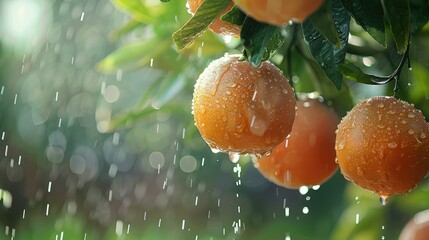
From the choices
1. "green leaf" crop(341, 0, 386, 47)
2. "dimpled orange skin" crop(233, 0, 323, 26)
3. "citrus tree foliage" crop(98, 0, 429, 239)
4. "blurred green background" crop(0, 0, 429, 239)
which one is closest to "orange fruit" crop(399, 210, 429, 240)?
"citrus tree foliage" crop(98, 0, 429, 239)

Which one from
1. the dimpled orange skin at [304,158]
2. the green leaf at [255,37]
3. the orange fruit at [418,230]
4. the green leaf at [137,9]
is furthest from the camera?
the green leaf at [137,9]

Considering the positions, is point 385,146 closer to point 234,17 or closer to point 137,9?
point 234,17

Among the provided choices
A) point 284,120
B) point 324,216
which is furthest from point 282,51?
point 324,216

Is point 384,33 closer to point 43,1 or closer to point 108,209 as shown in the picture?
point 43,1

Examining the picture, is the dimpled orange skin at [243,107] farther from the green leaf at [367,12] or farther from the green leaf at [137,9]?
the green leaf at [137,9]

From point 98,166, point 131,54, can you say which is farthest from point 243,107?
point 98,166

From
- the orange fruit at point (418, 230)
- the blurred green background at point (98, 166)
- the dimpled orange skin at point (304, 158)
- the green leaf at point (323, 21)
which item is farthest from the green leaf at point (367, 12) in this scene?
the blurred green background at point (98, 166)
